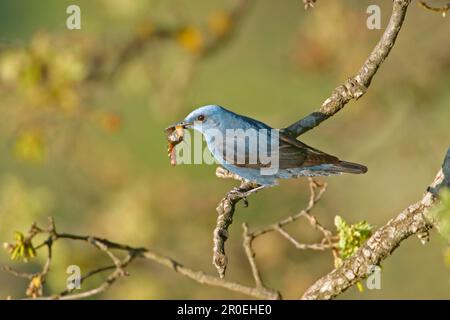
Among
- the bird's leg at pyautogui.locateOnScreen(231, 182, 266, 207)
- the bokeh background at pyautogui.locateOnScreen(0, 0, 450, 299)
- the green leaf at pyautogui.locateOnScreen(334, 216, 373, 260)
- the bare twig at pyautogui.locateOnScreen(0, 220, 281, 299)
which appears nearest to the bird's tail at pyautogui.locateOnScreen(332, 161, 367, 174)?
the bird's leg at pyautogui.locateOnScreen(231, 182, 266, 207)

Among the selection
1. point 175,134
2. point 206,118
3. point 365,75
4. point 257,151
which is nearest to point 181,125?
point 175,134

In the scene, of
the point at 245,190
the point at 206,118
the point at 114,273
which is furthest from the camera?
A: the point at 206,118

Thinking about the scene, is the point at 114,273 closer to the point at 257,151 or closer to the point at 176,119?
the point at 257,151

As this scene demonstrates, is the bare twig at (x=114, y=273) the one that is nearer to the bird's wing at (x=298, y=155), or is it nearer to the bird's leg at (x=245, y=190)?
the bird's leg at (x=245, y=190)

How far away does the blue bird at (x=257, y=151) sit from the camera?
548 centimetres

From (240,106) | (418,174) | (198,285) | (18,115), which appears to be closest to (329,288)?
(18,115)

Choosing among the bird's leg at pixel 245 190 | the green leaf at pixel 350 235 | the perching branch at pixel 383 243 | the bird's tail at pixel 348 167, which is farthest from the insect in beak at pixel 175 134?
the perching branch at pixel 383 243

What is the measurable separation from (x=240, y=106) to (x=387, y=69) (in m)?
6.25

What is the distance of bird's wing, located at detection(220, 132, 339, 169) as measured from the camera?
546 centimetres

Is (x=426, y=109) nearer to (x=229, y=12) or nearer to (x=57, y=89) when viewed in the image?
(x=229, y=12)

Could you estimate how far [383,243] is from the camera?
13.7 feet

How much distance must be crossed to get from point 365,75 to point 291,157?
954 millimetres

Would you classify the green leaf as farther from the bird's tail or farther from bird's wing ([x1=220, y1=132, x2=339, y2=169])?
bird's wing ([x1=220, y1=132, x2=339, y2=169])

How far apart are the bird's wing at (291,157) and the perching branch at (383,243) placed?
50.8 inches
